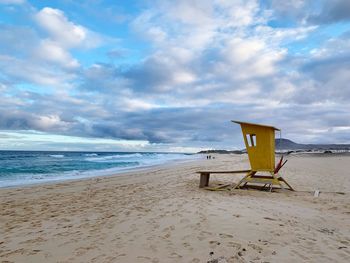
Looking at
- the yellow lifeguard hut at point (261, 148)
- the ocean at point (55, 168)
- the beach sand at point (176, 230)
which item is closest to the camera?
the beach sand at point (176, 230)

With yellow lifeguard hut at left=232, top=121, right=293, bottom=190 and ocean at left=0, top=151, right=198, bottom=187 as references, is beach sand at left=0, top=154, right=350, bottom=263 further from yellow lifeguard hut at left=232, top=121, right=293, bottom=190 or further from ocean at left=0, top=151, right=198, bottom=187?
ocean at left=0, top=151, right=198, bottom=187

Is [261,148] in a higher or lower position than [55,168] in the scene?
higher

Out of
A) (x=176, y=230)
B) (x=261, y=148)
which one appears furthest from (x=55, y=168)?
(x=176, y=230)

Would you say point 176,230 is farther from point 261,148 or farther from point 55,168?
point 55,168

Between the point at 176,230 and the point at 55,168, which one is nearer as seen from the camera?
the point at 176,230

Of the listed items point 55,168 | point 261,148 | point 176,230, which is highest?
point 261,148

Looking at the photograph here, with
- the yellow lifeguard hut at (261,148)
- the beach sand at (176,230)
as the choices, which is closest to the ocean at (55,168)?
the beach sand at (176,230)

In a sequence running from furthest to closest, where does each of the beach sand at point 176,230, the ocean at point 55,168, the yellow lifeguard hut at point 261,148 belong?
the ocean at point 55,168 < the yellow lifeguard hut at point 261,148 < the beach sand at point 176,230

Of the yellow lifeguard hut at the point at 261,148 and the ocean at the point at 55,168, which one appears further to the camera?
the ocean at the point at 55,168

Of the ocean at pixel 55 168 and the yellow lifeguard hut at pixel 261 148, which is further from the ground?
the yellow lifeguard hut at pixel 261 148

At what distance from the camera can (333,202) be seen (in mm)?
9016

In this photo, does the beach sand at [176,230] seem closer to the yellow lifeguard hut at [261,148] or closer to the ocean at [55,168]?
the yellow lifeguard hut at [261,148]

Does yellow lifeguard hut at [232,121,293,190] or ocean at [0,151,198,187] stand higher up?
yellow lifeguard hut at [232,121,293,190]

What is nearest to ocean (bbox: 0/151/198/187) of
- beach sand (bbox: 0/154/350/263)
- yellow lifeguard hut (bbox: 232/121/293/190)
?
beach sand (bbox: 0/154/350/263)
